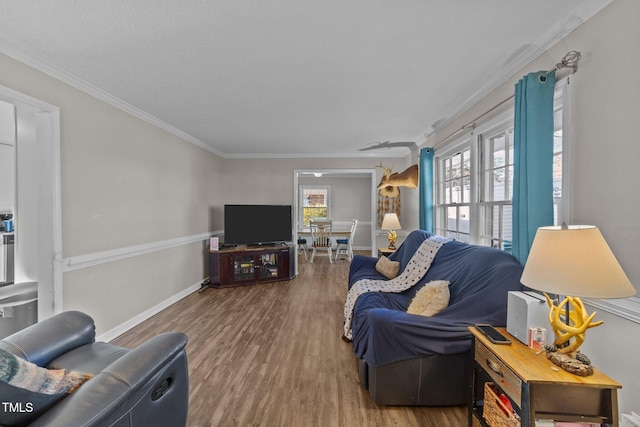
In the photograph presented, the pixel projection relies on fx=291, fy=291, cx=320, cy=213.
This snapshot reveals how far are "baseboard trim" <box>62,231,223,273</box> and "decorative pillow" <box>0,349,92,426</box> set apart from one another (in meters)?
1.96

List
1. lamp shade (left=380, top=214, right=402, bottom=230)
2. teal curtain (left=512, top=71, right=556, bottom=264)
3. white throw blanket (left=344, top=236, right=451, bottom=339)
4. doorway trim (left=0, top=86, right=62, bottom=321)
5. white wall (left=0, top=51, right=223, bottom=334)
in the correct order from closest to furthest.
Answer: teal curtain (left=512, top=71, right=556, bottom=264) < doorway trim (left=0, top=86, right=62, bottom=321) < white wall (left=0, top=51, right=223, bottom=334) < white throw blanket (left=344, top=236, right=451, bottom=339) < lamp shade (left=380, top=214, right=402, bottom=230)

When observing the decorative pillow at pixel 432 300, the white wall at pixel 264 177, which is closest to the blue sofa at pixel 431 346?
the decorative pillow at pixel 432 300

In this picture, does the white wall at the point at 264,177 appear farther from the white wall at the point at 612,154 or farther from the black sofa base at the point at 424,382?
the black sofa base at the point at 424,382

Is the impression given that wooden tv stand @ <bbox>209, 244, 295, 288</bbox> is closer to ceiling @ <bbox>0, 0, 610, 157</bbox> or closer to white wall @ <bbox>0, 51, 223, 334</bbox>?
white wall @ <bbox>0, 51, 223, 334</bbox>

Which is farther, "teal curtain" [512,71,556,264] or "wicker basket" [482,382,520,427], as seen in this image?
"teal curtain" [512,71,556,264]

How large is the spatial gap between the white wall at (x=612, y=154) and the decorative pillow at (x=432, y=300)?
2.64 feet

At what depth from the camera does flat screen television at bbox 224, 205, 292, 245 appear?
201 inches

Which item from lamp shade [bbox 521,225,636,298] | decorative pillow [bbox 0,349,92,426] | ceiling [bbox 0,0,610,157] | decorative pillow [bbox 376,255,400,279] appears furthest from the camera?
decorative pillow [bbox 376,255,400,279]

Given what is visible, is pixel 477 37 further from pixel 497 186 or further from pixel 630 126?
pixel 497 186

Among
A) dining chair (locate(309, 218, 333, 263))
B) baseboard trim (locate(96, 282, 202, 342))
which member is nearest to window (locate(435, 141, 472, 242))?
dining chair (locate(309, 218, 333, 263))

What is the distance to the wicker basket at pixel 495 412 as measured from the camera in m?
1.37

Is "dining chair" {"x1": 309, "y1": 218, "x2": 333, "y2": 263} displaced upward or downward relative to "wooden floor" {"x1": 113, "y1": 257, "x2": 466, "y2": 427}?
upward

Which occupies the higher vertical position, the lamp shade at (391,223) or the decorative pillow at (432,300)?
the lamp shade at (391,223)

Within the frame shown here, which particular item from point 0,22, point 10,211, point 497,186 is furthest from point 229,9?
point 10,211
